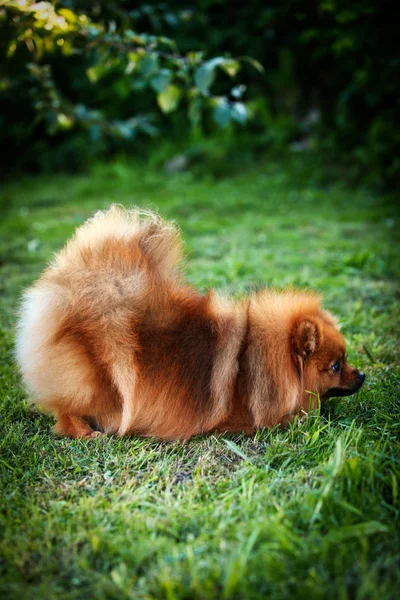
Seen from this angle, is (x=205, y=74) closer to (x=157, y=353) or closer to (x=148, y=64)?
(x=148, y=64)

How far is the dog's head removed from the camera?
8.22 feet

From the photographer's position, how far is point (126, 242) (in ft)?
8.75

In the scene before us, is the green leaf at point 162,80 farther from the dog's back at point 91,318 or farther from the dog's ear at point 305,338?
the dog's ear at point 305,338

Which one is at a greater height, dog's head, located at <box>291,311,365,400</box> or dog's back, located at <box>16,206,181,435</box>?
dog's back, located at <box>16,206,181,435</box>

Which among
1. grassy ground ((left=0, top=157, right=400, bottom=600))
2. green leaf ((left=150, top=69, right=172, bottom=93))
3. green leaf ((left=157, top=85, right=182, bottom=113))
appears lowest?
grassy ground ((left=0, top=157, right=400, bottom=600))

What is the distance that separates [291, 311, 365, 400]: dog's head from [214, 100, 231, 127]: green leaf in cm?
156

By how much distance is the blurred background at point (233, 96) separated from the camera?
5348 millimetres

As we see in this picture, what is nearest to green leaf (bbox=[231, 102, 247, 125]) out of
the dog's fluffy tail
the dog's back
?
the dog's fluffy tail

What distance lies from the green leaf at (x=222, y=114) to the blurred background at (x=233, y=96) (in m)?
0.14

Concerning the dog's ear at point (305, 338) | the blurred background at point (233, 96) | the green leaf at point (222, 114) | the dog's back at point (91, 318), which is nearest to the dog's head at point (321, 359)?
the dog's ear at point (305, 338)

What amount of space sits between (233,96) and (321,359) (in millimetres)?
3716

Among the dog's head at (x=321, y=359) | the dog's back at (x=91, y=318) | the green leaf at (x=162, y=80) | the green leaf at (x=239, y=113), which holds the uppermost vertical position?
the green leaf at (x=162, y=80)

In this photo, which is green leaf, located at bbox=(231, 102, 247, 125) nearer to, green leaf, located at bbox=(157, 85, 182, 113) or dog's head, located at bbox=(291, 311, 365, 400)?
green leaf, located at bbox=(157, 85, 182, 113)

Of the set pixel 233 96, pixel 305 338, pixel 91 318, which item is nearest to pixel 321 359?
pixel 305 338
